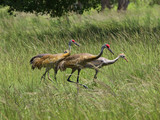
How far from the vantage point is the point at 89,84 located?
480 cm

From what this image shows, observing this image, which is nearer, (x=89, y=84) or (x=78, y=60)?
(x=89, y=84)

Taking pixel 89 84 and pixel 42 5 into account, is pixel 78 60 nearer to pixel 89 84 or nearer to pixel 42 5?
pixel 89 84

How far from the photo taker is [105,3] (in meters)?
18.2

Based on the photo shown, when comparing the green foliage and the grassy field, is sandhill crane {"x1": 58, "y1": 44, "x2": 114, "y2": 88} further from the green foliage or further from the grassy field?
the green foliage

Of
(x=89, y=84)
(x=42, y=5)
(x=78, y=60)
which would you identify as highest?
(x=42, y=5)

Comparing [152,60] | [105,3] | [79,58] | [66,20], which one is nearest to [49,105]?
[79,58]

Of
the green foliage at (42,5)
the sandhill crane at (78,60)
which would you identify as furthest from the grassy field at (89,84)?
the green foliage at (42,5)

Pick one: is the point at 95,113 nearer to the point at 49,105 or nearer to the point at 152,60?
the point at 49,105

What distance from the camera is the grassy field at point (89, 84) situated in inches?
137

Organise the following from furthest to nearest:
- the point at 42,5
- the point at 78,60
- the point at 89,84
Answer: the point at 42,5 < the point at 78,60 < the point at 89,84

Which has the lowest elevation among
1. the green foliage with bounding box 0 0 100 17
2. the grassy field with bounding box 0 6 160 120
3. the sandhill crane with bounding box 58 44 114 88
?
the grassy field with bounding box 0 6 160 120

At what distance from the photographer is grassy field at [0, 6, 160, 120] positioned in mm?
3480

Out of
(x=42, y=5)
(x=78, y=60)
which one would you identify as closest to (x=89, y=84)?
(x=78, y=60)

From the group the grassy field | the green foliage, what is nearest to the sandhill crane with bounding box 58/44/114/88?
the grassy field
